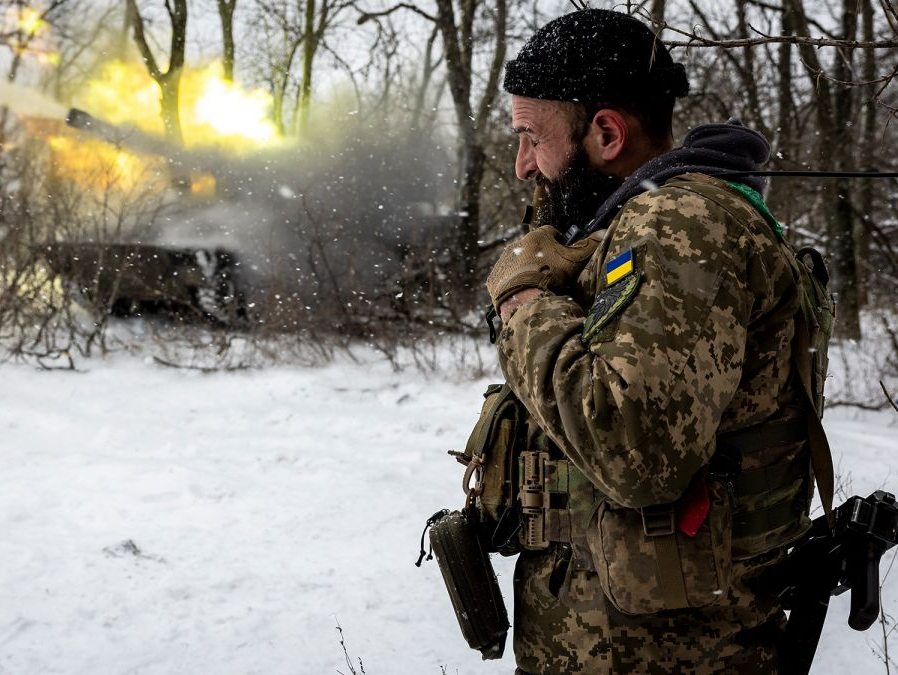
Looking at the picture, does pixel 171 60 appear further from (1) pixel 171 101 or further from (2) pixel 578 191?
(2) pixel 578 191

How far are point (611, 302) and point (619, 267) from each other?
8 cm

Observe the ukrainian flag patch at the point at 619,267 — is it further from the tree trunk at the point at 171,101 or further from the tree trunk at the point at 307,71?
the tree trunk at the point at 171,101

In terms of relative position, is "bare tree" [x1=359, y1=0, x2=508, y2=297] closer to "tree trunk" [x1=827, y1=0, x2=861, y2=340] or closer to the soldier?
"tree trunk" [x1=827, y1=0, x2=861, y2=340]

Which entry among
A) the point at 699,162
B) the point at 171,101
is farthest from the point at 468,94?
the point at 699,162

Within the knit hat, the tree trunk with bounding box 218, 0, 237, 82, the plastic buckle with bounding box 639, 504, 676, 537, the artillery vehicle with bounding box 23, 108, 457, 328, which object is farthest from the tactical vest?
the tree trunk with bounding box 218, 0, 237, 82

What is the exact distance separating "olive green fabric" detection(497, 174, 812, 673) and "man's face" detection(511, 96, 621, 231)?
249mm

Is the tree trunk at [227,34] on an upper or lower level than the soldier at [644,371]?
upper

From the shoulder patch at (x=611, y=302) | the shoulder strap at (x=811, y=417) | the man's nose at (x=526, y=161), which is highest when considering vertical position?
the man's nose at (x=526, y=161)

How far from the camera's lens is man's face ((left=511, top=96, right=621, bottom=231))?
155 cm

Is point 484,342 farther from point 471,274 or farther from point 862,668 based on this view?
point 862,668

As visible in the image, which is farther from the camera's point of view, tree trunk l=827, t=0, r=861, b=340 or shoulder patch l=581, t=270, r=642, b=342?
tree trunk l=827, t=0, r=861, b=340

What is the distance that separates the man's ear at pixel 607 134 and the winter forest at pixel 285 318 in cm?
43

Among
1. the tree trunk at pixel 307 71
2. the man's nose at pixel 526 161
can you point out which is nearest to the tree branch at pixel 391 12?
the tree trunk at pixel 307 71

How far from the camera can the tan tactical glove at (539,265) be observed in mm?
1370
